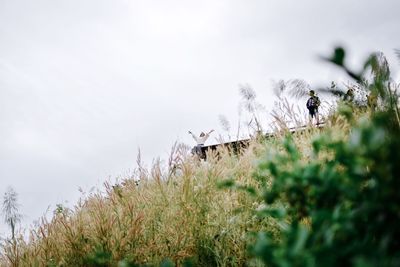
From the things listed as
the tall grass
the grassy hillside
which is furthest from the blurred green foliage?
the tall grass

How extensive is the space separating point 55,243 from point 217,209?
155 centimetres

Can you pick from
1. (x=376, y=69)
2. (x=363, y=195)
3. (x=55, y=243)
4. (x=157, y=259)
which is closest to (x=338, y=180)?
(x=363, y=195)

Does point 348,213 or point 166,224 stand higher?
point 348,213

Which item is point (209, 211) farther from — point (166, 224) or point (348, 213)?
point (348, 213)

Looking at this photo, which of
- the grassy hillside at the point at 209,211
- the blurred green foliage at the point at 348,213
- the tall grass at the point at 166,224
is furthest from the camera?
the tall grass at the point at 166,224

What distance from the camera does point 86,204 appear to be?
Result: 12.8ft

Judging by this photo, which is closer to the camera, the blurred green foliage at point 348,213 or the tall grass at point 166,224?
the blurred green foliage at point 348,213

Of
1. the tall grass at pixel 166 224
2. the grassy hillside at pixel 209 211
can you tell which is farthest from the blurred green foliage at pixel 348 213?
the tall grass at pixel 166 224

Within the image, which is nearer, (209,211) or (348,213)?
(348,213)

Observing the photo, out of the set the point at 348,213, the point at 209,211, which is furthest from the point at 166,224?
the point at 348,213

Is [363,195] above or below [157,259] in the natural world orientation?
above

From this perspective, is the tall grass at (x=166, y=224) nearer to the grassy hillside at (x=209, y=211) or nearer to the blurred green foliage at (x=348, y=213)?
the grassy hillside at (x=209, y=211)

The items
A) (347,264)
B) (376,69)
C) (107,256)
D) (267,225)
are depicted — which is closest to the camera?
(347,264)

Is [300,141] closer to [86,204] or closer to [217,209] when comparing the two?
[217,209]
